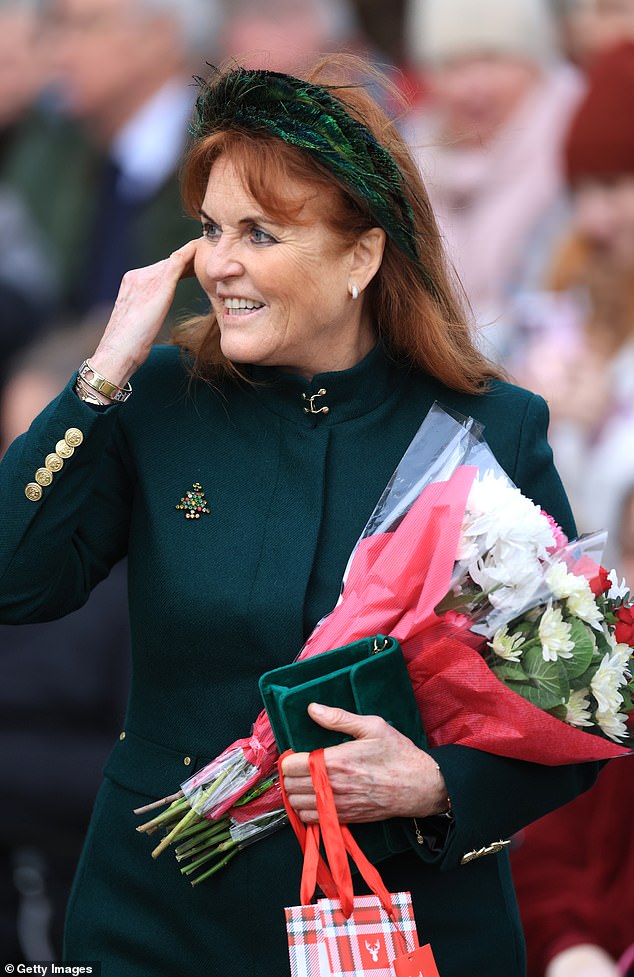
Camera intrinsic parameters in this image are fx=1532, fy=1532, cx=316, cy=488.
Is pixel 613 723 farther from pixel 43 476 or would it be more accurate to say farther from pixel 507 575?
pixel 43 476

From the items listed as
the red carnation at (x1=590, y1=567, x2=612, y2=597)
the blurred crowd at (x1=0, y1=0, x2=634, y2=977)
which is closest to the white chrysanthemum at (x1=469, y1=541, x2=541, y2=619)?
the red carnation at (x1=590, y1=567, x2=612, y2=597)

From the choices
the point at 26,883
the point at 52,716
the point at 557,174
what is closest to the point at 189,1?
the point at 557,174

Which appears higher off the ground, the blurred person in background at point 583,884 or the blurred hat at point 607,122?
the blurred hat at point 607,122

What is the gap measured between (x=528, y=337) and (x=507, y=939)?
2.73 m

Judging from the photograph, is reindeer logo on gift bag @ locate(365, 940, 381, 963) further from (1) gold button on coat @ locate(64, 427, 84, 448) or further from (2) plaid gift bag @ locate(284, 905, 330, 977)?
(1) gold button on coat @ locate(64, 427, 84, 448)

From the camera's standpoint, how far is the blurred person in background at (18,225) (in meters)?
6.14

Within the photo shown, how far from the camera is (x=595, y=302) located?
200 inches

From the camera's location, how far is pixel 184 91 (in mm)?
6629

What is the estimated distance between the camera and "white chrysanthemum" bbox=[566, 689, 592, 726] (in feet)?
8.14

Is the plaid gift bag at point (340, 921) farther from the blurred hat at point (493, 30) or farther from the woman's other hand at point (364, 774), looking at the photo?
the blurred hat at point (493, 30)

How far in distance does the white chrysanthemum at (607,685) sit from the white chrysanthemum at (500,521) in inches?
8.2

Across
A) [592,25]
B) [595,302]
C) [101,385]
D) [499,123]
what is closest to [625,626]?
[101,385]

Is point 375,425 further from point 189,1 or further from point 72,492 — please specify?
point 189,1

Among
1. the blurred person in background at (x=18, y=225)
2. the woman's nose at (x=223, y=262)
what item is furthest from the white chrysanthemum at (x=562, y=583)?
the blurred person in background at (x=18, y=225)
